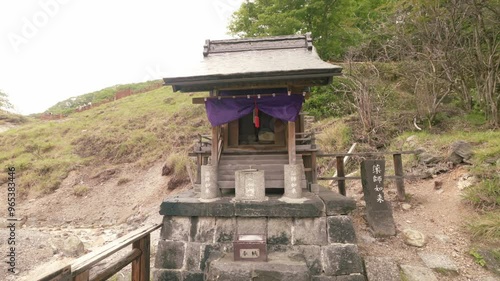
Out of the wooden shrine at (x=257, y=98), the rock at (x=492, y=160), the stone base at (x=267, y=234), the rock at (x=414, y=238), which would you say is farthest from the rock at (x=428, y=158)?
the stone base at (x=267, y=234)

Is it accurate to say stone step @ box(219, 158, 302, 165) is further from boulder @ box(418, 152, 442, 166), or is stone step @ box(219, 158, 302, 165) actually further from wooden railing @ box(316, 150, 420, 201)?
boulder @ box(418, 152, 442, 166)

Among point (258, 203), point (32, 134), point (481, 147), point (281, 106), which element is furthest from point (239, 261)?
point (32, 134)

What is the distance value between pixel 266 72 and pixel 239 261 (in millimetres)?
3648

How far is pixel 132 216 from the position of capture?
482 inches

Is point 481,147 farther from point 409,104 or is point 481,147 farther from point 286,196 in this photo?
point 286,196

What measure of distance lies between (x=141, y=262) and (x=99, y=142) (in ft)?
53.1

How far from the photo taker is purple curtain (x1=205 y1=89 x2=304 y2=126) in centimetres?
600

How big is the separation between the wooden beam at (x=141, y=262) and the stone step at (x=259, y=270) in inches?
57.6

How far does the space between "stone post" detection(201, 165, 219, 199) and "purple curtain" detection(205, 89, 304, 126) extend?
1114mm

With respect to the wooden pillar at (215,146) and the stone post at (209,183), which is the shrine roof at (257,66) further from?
the stone post at (209,183)

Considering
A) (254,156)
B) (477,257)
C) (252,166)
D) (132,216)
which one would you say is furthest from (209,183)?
(132,216)

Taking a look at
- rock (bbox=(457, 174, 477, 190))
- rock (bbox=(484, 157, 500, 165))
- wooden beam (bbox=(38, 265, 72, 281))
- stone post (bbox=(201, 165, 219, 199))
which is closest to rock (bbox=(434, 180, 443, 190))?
rock (bbox=(457, 174, 477, 190))

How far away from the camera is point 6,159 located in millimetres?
17859

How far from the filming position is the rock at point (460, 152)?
819 centimetres
